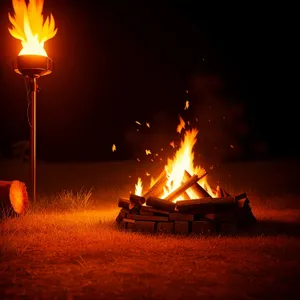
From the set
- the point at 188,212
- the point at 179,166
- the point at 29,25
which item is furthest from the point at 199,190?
the point at 29,25

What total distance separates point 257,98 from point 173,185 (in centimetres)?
1480

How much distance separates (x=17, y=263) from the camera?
5.47m

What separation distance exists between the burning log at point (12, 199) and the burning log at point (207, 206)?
2.96m

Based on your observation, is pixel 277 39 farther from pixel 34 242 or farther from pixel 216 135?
pixel 34 242

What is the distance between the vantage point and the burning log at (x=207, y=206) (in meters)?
7.44

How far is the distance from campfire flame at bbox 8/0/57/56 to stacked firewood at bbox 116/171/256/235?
367 centimetres

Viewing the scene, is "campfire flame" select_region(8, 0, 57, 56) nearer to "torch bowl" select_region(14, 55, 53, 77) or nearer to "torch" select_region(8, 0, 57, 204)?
"torch" select_region(8, 0, 57, 204)

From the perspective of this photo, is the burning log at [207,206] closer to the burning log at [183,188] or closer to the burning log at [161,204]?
the burning log at [161,204]

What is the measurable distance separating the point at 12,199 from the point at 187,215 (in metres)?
3.08

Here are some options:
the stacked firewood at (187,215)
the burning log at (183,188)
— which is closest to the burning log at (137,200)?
the stacked firewood at (187,215)

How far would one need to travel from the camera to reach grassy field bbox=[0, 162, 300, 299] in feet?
14.6

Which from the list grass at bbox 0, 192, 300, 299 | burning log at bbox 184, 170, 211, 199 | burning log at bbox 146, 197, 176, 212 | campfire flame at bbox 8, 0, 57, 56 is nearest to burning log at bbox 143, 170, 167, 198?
burning log at bbox 184, 170, 211, 199

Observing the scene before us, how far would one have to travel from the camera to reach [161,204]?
761 centimetres

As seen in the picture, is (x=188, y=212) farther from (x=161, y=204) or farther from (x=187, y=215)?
(x=161, y=204)
